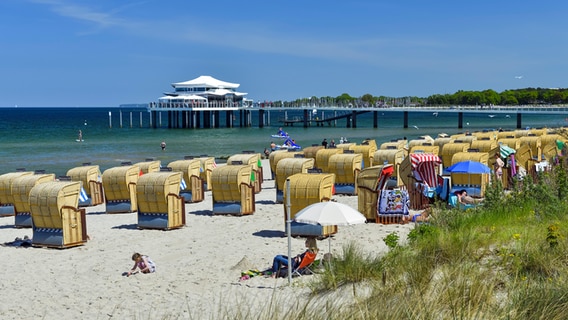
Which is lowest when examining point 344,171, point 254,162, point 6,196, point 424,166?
point 6,196

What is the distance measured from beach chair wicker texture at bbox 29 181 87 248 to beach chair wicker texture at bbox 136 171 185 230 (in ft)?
5.38

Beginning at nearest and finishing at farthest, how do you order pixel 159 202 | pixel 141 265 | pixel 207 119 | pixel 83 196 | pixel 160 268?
1. pixel 141 265
2. pixel 160 268
3. pixel 159 202
4. pixel 83 196
5. pixel 207 119

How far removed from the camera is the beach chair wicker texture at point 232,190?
51.6 ft

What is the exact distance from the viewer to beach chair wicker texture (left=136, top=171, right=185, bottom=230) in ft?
47.3

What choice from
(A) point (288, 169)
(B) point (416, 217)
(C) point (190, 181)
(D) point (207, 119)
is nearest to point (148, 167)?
(C) point (190, 181)

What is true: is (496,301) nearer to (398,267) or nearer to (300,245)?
(398,267)

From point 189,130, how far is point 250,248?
69035mm

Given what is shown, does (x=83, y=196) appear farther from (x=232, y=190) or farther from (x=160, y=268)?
(x=160, y=268)

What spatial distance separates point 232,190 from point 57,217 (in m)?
4.36

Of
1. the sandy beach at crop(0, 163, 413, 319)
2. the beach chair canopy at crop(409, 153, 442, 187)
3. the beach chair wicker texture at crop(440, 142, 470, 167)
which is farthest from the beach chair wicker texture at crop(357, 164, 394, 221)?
the beach chair wicker texture at crop(440, 142, 470, 167)

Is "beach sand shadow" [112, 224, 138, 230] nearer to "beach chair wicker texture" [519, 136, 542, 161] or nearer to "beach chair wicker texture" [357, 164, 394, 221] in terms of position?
"beach chair wicker texture" [357, 164, 394, 221]

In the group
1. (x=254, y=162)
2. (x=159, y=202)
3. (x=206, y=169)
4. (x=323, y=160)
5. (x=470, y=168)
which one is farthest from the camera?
(x=206, y=169)

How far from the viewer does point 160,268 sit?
36.7 feet

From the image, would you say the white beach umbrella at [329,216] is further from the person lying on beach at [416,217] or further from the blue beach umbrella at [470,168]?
the blue beach umbrella at [470,168]
